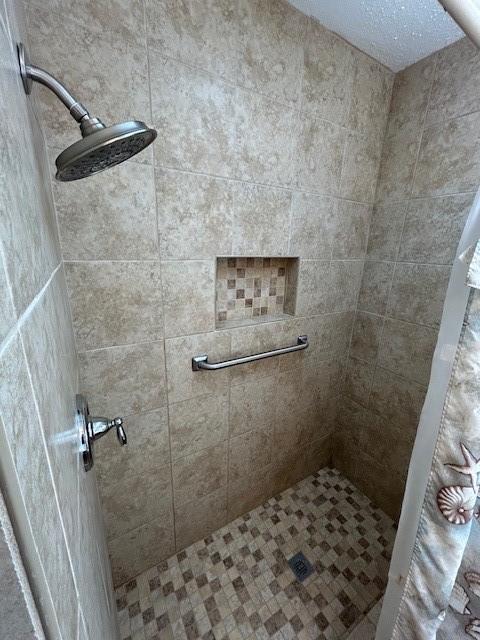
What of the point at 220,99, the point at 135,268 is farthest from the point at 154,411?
the point at 220,99

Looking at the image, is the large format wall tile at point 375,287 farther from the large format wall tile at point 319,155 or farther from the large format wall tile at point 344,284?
the large format wall tile at point 319,155

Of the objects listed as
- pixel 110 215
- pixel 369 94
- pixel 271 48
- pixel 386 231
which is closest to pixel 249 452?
pixel 110 215

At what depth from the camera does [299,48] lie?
0.94 m

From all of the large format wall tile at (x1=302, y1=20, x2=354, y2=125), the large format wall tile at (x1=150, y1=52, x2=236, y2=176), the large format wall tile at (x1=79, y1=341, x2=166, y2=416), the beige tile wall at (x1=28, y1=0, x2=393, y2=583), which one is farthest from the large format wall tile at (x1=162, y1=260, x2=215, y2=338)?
the large format wall tile at (x1=302, y1=20, x2=354, y2=125)

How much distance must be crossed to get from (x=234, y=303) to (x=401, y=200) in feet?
3.13

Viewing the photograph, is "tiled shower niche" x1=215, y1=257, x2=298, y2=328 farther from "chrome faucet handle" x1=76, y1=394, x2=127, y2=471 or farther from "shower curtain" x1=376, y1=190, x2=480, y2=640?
"shower curtain" x1=376, y1=190, x2=480, y2=640

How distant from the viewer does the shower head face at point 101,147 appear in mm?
375

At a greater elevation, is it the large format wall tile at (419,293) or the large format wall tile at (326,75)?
the large format wall tile at (326,75)

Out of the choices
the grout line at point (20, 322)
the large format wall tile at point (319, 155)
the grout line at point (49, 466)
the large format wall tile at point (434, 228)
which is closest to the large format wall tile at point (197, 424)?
the grout line at point (49, 466)

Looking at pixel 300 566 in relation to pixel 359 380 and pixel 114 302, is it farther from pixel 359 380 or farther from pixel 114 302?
pixel 114 302

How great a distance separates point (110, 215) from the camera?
2.53 ft

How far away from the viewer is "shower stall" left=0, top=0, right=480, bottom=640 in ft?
1.25

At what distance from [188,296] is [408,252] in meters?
1.07

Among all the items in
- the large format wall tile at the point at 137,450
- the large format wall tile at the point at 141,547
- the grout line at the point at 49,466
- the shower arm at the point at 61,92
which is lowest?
the large format wall tile at the point at 141,547
